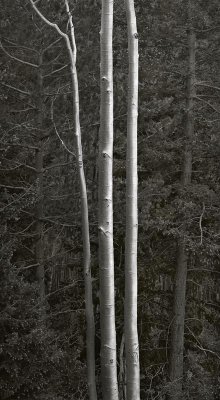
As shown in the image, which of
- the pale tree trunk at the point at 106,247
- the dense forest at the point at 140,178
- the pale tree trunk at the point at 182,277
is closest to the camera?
the pale tree trunk at the point at 106,247

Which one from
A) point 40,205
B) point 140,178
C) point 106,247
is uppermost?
point 140,178

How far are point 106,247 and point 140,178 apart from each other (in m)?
5.89

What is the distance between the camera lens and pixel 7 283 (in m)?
7.55

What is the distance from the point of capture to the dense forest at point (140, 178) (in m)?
9.57

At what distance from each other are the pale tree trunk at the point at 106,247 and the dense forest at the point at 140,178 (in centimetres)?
370

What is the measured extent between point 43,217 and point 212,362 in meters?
4.49

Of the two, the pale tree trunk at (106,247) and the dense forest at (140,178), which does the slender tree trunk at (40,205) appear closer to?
the dense forest at (140,178)

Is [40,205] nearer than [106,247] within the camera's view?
No

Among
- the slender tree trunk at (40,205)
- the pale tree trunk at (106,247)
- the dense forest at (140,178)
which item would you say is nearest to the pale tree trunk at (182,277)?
the dense forest at (140,178)

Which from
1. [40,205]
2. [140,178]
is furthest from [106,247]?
[140,178]

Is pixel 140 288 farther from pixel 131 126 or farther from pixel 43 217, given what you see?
pixel 131 126

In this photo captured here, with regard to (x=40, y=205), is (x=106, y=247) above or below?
below

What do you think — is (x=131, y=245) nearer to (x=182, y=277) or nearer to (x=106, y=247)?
(x=106, y=247)

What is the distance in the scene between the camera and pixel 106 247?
5086 mm
